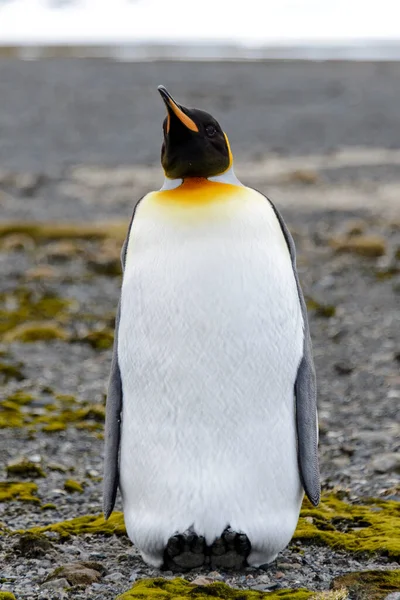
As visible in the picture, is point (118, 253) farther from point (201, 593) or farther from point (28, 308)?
point (201, 593)

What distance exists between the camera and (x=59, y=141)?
2734 cm

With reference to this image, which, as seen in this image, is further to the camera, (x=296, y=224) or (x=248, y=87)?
(x=248, y=87)

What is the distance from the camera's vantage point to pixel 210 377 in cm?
403

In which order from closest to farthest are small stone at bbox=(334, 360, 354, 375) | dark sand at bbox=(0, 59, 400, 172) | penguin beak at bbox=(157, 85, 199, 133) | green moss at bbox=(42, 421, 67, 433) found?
penguin beak at bbox=(157, 85, 199, 133) < green moss at bbox=(42, 421, 67, 433) < small stone at bbox=(334, 360, 354, 375) < dark sand at bbox=(0, 59, 400, 172)

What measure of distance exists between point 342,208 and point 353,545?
1280cm

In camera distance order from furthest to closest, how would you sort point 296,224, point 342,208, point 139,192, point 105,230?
point 139,192
point 342,208
point 296,224
point 105,230

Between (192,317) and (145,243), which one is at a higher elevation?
(145,243)

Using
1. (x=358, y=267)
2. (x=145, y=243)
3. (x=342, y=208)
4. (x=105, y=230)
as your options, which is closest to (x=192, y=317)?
(x=145, y=243)

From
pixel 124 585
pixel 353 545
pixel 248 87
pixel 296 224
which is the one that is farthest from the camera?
pixel 248 87

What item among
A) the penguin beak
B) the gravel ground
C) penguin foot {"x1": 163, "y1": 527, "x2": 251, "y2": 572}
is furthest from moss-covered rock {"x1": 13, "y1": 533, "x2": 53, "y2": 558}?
the penguin beak

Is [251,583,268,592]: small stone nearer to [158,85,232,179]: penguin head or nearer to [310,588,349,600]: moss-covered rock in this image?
[310,588,349,600]: moss-covered rock

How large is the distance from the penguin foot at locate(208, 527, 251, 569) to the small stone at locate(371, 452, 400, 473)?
170cm

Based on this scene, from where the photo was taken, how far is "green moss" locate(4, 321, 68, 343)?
8.92 meters

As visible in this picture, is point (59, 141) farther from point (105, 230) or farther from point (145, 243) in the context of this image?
point (145, 243)
